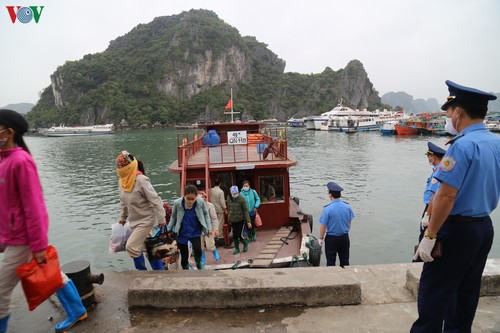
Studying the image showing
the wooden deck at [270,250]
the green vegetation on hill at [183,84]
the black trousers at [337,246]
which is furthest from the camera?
the green vegetation on hill at [183,84]

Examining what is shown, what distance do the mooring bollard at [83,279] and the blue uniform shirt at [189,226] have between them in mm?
1793

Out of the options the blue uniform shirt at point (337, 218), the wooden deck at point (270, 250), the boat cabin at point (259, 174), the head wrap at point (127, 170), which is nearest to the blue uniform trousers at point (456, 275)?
the blue uniform shirt at point (337, 218)

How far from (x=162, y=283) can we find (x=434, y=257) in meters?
2.82

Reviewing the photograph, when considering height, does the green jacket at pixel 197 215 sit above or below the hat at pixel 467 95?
below

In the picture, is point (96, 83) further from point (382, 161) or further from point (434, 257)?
point (434, 257)

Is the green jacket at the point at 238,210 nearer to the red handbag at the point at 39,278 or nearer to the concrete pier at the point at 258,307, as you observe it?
the concrete pier at the point at 258,307

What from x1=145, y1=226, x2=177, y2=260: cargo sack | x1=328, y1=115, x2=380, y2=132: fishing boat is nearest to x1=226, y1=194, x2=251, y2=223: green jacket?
x1=145, y1=226, x2=177, y2=260: cargo sack

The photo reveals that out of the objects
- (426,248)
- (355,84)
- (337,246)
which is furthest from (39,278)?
(355,84)

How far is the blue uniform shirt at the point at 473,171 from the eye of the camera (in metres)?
2.07

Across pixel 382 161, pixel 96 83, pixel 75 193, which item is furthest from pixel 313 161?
pixel 96 83

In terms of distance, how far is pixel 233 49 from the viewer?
171 metres

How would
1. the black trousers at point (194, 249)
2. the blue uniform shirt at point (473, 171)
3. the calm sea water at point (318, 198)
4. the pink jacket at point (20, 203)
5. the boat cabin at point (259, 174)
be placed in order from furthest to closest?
the calm sea water at point (318, 198) → the boat cabin at point (259, 174) → the black trousers at point (194, 249) → the pink jacket at point (20, 203) → the blue uniform shirt at point (473, 171)

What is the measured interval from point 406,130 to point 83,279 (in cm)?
6765

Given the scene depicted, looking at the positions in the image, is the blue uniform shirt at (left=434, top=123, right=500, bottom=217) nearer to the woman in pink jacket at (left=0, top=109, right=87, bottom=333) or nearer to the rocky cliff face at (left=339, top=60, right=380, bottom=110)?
the woman in pink jacket at (left=0, top=109, right=87, bottom=333)
